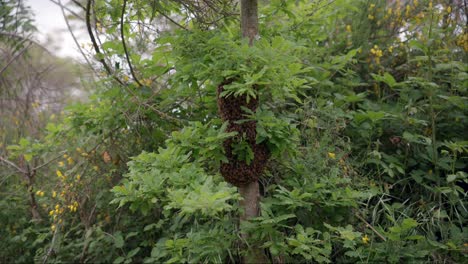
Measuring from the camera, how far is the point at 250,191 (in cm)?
312

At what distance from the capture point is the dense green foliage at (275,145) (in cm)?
276

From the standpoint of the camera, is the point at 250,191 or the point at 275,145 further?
the point at 250,191

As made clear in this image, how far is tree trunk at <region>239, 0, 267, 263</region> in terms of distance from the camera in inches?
120

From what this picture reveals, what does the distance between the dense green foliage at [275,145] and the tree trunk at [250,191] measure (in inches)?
3.2

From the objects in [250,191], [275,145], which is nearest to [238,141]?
[275,145]

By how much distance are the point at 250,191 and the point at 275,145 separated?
39cm

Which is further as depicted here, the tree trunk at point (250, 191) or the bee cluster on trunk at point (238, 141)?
the tree trunk at point (250, 191)

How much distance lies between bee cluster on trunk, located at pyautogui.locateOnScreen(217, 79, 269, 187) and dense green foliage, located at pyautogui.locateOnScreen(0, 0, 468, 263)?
2.2 inches

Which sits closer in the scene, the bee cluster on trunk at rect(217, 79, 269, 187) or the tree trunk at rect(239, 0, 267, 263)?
the bee cluster on trunk at rect(217, 79, 269, 187)

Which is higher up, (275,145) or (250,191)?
(275,145)

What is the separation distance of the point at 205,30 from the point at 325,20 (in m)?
1.16

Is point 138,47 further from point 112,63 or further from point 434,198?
point 434,198

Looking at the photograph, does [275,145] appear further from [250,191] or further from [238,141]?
[250,191]

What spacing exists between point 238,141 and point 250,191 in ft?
1.28
